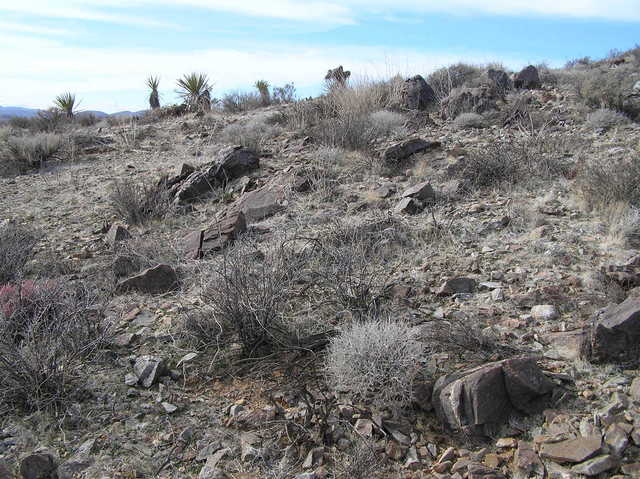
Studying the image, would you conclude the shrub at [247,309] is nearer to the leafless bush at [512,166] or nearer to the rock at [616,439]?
the rock at [616,439]

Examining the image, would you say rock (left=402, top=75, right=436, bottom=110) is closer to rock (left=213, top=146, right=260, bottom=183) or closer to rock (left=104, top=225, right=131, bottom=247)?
rock (left=213, top=146, right=260, bottom=183)

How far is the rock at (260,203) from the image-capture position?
20.4 feet

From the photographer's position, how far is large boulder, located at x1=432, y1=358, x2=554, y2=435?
263cm

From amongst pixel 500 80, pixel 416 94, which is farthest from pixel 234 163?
pixel 500 80

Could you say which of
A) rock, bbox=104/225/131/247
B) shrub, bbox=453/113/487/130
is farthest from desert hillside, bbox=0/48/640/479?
shrub, bbox=453/113/487/130

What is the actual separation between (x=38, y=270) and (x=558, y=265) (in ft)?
16.6

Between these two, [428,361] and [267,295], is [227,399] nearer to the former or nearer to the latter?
[267,295]

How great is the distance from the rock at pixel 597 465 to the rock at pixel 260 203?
450 cm

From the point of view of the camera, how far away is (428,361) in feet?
10.2

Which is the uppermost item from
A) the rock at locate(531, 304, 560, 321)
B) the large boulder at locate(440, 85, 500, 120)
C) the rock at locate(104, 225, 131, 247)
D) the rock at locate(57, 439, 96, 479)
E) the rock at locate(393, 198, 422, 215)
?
the large boulder at locate(440, 85, 500, 120)

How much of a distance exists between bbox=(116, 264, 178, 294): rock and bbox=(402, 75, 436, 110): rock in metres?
6.78

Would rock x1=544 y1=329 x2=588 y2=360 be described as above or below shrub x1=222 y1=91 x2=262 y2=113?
below

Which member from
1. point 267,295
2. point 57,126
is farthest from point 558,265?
point 57,126

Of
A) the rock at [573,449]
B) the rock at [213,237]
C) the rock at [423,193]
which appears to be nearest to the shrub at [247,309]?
the rock at [213,237]
